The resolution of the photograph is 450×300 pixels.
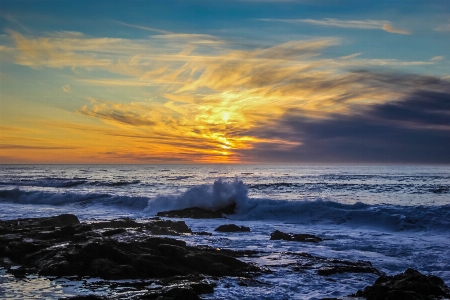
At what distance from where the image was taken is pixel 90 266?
10367mm

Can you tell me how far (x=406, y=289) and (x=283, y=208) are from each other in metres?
18.9

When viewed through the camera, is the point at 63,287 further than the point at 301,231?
No

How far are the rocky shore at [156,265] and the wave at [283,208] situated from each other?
10.9 m

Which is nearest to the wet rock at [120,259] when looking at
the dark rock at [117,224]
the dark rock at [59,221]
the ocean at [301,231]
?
the ocean at [301,231]

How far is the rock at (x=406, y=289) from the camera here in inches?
299

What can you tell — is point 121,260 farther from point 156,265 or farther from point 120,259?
point 156,265

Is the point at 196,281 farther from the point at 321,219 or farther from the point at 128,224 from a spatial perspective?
the point at 321,219

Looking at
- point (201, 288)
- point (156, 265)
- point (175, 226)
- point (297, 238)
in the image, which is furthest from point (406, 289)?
point (175, 226)

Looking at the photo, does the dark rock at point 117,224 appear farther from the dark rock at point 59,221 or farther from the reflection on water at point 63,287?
the reflection on water at point 63,287

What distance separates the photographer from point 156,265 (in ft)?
34.1

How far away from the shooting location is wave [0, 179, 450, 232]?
21.5 metres

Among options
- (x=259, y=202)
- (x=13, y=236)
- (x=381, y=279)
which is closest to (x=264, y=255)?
(x=381, y=279)

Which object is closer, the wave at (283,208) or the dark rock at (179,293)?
the dark rock at (179,293)

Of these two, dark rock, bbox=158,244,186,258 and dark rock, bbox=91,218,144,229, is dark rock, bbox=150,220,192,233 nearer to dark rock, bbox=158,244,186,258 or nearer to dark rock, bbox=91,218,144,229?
dark rock, bbox=91,218,144,229
